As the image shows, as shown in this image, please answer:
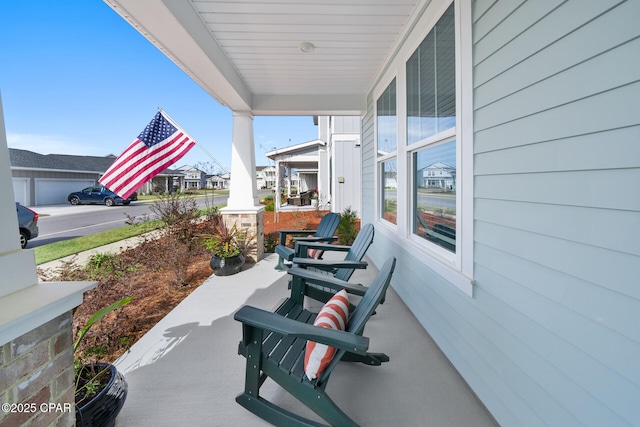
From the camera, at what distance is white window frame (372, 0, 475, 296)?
181 centimetres

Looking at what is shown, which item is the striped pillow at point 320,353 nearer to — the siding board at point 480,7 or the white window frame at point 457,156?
the white window frame at point 457,156

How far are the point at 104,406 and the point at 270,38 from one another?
10.6 ft

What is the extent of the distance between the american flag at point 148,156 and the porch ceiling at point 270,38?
0.81 metres

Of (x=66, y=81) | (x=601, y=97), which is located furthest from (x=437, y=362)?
(x=66, y=81)

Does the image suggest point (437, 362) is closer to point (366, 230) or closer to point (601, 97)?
point (366, 230)

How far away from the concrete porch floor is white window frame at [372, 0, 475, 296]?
2.16 ft

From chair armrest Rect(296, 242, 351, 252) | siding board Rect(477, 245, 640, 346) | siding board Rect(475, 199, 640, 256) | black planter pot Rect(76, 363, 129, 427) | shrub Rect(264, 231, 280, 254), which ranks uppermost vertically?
siding board Rect(475, 199, 640, 256)

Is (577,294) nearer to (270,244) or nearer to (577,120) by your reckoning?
(577,120)

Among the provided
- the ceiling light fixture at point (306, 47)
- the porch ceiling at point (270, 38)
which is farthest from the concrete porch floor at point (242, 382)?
the ceiling light fixture at point (306, 47)

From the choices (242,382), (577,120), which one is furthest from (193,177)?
(577,120)

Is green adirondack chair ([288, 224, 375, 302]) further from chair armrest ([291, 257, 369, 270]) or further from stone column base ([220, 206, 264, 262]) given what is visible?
stone column base ([220, 206, 264, 262])

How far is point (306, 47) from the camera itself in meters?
→ 3.24

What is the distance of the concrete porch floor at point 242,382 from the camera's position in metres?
1.67

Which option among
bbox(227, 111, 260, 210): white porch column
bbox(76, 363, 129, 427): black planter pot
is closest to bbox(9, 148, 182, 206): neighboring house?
bbox(227, 111, 260, 210): white porch column
